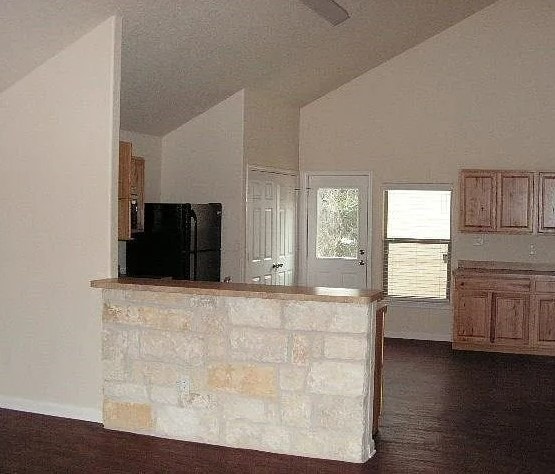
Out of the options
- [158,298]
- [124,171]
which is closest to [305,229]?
[124,171]

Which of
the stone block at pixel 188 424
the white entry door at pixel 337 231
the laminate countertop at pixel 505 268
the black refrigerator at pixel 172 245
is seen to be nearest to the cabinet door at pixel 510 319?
the laminate countertop at pixel 505 268

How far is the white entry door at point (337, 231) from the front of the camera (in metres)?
9.12

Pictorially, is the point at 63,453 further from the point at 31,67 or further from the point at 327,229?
the point at 327,229

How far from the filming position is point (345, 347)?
15.1 ft

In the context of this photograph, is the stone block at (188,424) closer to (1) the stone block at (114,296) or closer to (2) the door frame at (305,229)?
(1) the stone block at (114,296)

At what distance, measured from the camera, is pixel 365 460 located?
464cm

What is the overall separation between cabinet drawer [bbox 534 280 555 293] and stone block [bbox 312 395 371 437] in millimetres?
4074

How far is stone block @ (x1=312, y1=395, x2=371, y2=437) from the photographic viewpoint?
4578 millimetres

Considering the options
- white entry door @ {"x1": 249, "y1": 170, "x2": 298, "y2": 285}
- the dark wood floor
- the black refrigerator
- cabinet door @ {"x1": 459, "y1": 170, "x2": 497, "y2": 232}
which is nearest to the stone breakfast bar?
the dark wood floor

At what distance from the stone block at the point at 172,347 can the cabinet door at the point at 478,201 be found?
14.4 feet

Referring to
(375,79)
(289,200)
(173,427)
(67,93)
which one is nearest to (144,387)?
(173,427)

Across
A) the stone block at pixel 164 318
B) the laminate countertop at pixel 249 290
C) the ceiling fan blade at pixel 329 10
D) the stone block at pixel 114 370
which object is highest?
the ceiling fan blade at pixel 329 10

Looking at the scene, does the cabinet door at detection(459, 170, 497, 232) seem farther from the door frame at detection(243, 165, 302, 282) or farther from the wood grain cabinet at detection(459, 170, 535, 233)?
the door frame at detection(243, 165, 302, 282)

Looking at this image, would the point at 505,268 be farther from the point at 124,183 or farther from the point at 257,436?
the point at 124,183
